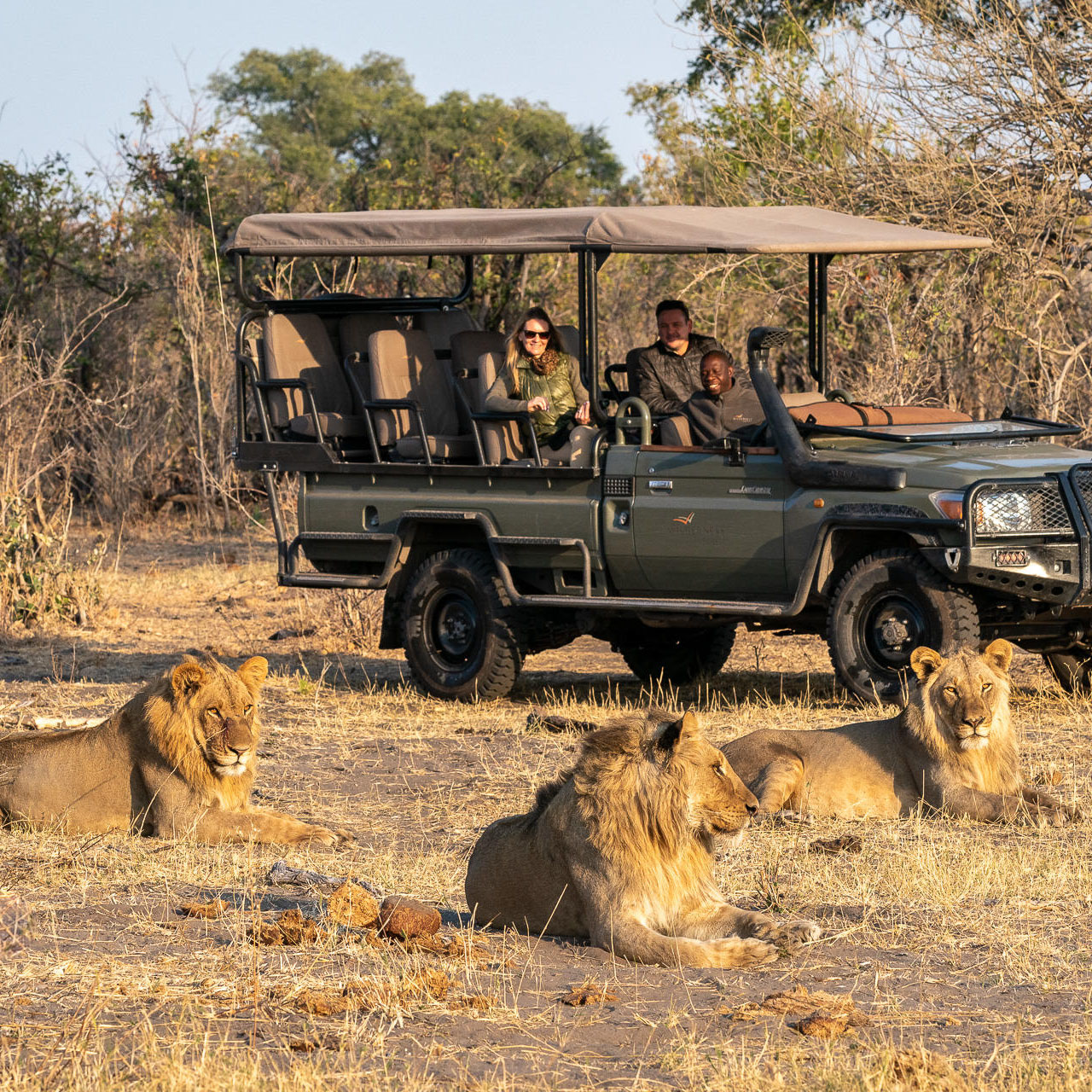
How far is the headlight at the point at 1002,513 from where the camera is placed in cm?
874

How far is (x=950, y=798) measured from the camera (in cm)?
722

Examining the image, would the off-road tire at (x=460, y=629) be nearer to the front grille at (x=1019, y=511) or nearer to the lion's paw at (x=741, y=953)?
the front grille at (x=1019, y=511)

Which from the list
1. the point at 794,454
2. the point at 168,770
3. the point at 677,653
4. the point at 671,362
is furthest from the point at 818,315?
the point at 168,770

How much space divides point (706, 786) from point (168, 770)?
262 centimetres

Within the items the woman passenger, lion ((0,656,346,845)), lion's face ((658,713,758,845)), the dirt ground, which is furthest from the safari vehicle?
lion's face ((658,713,758,845))

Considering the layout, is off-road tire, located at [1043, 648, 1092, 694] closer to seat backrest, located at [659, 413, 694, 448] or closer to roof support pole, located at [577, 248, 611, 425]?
seat backrest, located at [659, 413, 694, 448]

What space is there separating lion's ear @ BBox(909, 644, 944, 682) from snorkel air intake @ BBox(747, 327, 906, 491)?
1775mm

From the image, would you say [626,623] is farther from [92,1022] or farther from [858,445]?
[92,1022]

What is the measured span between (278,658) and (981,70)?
23.2ft

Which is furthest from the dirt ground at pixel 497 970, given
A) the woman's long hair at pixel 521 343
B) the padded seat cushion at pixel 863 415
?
the woman's long hair at pixel 521 343

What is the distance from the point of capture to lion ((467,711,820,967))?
5023 millimetres

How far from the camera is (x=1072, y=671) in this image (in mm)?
10055

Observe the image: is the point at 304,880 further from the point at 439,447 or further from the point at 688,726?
the point at 439,447

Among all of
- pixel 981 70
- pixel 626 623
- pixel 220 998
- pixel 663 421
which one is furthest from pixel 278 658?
pixel 220 998
